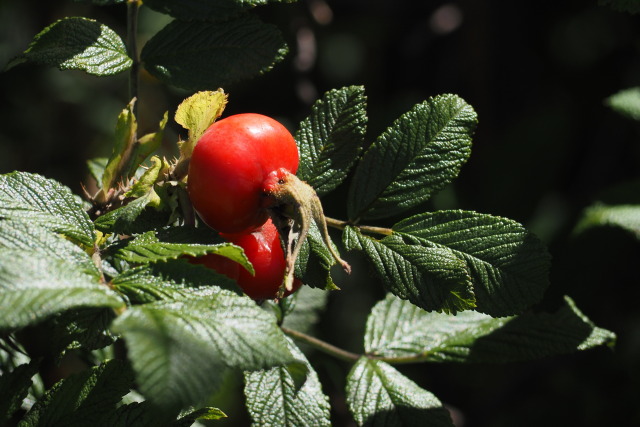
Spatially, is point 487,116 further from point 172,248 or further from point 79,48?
point 172,248

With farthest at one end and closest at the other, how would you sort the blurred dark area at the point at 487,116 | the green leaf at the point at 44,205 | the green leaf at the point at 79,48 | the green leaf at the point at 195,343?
1. the blurred dark area at the point at 487,116
2. the green leaf at the point at 79,48
3. the green leaf at the point at 44,205
4. the green leaf at the point at 195,343

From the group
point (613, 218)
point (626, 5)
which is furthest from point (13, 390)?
point (613, 218)

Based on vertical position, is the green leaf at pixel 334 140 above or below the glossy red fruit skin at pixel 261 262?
above

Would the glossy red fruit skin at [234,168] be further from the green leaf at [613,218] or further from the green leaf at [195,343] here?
the green leaf at [613,218]

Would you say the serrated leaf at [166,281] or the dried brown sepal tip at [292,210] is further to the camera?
the dried brown sepal tip at [292,210]

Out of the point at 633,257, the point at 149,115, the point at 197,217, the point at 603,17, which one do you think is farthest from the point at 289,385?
the point at 149,115

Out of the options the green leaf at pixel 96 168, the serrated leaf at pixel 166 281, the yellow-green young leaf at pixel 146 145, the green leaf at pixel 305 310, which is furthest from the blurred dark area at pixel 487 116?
the serrated leaf at pixel 166 281
